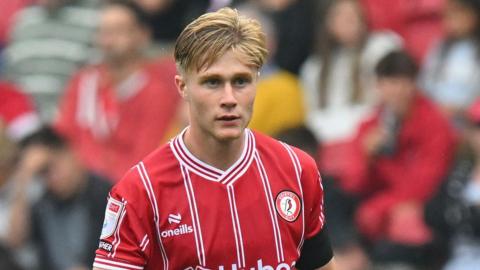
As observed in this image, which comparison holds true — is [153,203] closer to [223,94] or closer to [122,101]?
[223,94]

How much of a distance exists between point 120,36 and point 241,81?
5.29 meters

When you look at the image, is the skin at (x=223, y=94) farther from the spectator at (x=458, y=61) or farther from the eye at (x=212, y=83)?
the spectator at (x=458, y=61)

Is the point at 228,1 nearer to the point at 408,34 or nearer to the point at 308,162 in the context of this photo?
the point at 408,34

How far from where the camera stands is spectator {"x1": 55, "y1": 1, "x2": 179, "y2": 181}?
973 centimetres

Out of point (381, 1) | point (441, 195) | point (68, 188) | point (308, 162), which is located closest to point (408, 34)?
point (381, 1)

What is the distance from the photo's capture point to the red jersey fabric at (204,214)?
15.5 ft

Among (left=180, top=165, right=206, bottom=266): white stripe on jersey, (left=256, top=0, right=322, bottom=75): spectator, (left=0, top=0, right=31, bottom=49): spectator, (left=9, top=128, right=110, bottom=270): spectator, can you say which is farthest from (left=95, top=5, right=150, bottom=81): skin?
(left=180, top=165, right=206, bottom=266): white stripe on jersey

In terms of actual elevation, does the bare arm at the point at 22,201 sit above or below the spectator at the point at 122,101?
below

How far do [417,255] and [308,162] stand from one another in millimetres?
3306

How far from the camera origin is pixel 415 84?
8.61 meters

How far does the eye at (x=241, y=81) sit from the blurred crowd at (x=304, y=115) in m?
3.29

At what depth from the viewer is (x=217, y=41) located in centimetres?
459

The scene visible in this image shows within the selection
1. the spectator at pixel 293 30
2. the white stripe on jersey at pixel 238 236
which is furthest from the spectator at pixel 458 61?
the white stripe on jersey at pixel 238 236

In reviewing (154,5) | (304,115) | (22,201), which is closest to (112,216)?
(304,115)
